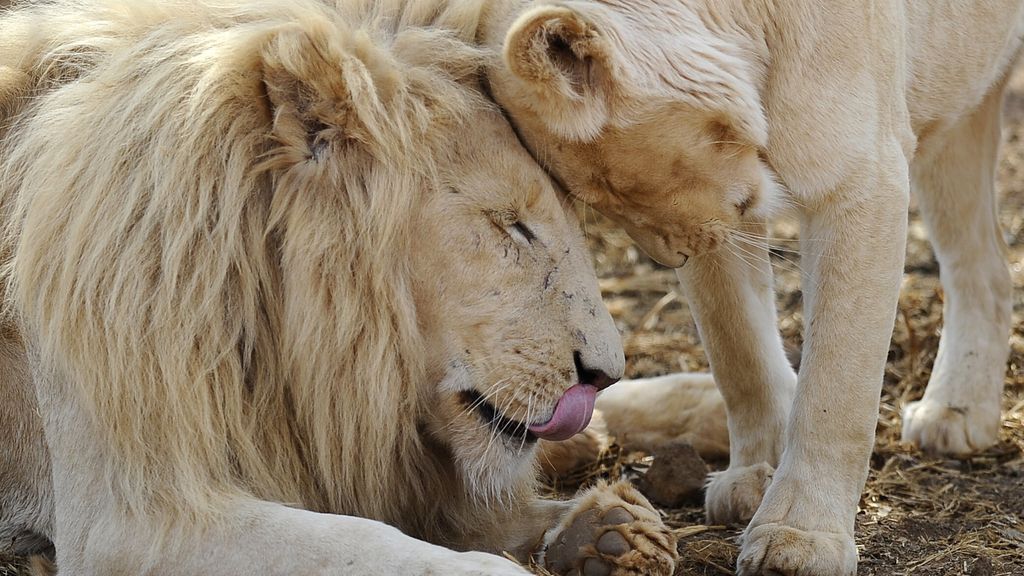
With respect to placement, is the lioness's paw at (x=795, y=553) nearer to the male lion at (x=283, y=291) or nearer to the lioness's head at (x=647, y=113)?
the male lion at (x=283, y=291)

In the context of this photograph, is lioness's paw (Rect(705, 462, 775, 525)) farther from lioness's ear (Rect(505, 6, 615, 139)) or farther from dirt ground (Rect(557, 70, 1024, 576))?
lioness's ear (Rect(505, 6, 615, 139))

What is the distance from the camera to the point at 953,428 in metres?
3.63

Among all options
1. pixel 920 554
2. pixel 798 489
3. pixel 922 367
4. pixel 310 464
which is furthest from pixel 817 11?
pixel 922 367

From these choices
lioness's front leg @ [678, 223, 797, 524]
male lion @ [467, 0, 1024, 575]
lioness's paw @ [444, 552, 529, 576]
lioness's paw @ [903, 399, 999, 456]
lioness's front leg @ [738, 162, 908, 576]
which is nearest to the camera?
lioness's paw @ [444, 552, 529, 576]

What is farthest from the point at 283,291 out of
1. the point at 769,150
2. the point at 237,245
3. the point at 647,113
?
the point at 769,150

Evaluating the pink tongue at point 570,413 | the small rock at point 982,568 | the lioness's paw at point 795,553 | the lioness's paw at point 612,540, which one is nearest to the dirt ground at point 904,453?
the small rock at point 982,568

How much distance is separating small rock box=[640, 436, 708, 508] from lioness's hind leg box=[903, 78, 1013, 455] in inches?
30.0

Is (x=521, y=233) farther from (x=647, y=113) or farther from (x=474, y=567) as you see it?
(x=474, y=567)

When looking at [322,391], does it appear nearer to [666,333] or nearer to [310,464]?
[310,464]

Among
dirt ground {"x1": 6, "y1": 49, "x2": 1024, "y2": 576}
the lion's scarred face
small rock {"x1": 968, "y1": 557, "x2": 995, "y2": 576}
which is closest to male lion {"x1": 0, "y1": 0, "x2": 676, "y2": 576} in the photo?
the lion's scarred face

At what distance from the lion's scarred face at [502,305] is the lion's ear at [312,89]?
203mm

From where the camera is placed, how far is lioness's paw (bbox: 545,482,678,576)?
2406 millimetres

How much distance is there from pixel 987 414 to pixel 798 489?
4.14ft

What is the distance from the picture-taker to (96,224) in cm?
233
